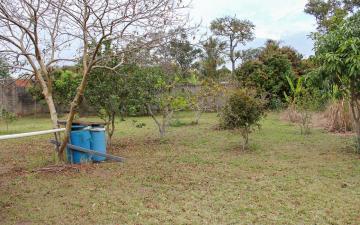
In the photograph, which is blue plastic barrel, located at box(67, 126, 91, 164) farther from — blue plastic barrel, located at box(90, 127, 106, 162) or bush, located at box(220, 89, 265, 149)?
bush, located at box(220, 89, 265, 149)

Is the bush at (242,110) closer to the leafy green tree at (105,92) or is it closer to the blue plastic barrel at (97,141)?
the leafy green tree at (105,92)

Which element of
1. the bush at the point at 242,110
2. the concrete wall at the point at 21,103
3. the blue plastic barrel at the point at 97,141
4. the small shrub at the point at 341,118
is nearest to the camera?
the blue plastic barrel at the point at 97,141

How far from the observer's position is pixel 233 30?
84.6 feet

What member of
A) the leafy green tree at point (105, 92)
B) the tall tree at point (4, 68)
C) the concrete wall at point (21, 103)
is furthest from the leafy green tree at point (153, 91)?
the concrete wall at point (21, 103)

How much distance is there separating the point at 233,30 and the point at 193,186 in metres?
21.1

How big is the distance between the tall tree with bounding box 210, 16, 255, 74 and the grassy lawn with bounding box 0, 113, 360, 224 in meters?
16.9

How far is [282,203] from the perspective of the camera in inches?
197

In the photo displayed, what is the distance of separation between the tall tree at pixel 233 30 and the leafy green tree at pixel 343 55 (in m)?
17.4

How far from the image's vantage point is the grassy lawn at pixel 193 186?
181 inches

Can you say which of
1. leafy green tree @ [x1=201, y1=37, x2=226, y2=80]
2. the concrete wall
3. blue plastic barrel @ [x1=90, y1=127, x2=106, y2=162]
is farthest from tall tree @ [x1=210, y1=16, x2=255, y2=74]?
blue plastic barrel @ [x1=90, y1=127, x2=106, y2=162]

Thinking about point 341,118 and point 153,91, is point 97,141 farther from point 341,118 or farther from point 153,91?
point 341,118

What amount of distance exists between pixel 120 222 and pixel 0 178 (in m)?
3.30

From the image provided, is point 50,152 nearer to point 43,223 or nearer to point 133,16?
point 133,16

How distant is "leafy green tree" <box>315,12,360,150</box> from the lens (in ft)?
24.1
